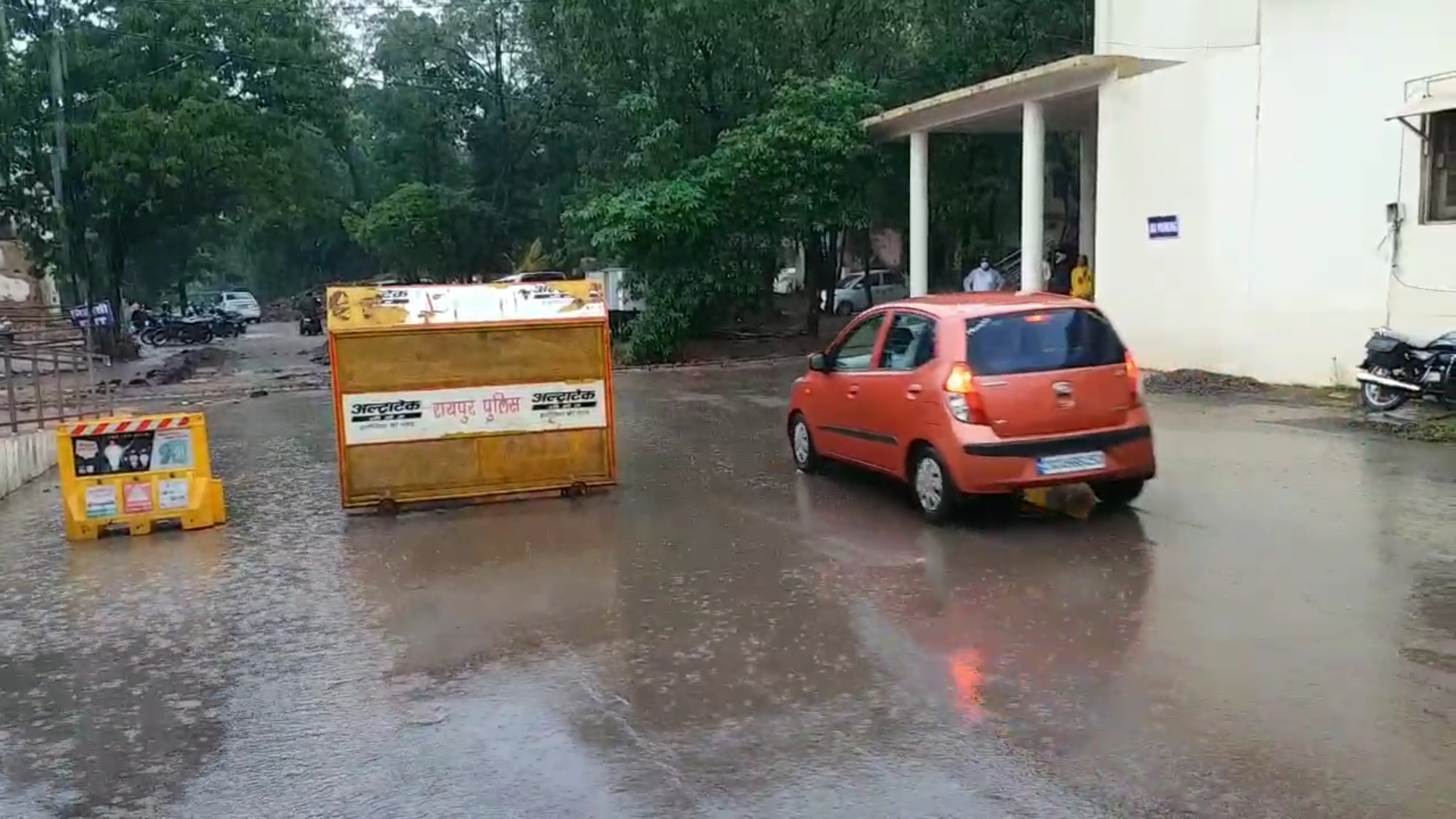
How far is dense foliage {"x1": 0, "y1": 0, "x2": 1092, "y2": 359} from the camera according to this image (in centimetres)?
2394

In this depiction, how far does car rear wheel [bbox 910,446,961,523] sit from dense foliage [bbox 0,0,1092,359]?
49.9ft

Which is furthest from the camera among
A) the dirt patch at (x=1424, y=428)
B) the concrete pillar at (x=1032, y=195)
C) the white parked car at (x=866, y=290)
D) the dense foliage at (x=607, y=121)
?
the white parked car at (x=866, y=290)

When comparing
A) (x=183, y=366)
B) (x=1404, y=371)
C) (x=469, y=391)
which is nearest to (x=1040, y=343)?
(x=469, y=391)

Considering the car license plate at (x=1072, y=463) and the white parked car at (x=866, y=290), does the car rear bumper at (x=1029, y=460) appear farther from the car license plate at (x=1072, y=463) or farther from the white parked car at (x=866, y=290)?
the white parked car at (x=866, y=290)

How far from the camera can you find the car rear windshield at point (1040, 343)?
8.37 m

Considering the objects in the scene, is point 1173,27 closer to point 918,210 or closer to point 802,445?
point 918,210

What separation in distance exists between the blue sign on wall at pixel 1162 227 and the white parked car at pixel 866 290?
17.0 metres

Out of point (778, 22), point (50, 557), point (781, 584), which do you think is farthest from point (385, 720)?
point (778, 22)

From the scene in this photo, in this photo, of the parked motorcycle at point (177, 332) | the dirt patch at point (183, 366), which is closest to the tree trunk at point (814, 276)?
the dirt patch at point (183, 366)

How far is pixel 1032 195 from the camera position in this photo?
19984mm

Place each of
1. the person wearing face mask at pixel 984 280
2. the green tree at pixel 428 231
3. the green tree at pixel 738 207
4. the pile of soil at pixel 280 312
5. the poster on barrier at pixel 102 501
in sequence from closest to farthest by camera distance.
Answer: the poster on barrier at pixel 102 501 < the green tree at pixel 738 207 < the person wearing face mask at pixel 984 280 < the green tree at pixel 428 231 < the pile of soil at pixel 280 312

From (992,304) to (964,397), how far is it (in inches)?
33.3

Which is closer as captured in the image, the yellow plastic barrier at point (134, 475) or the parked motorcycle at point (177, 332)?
the yellow plastic barrier at point (134, 475)

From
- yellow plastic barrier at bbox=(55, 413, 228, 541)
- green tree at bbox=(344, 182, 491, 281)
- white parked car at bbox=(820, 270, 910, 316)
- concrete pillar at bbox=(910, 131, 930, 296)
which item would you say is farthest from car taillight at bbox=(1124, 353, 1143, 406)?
green tree at bbox=(344, 182, 491, 281)
